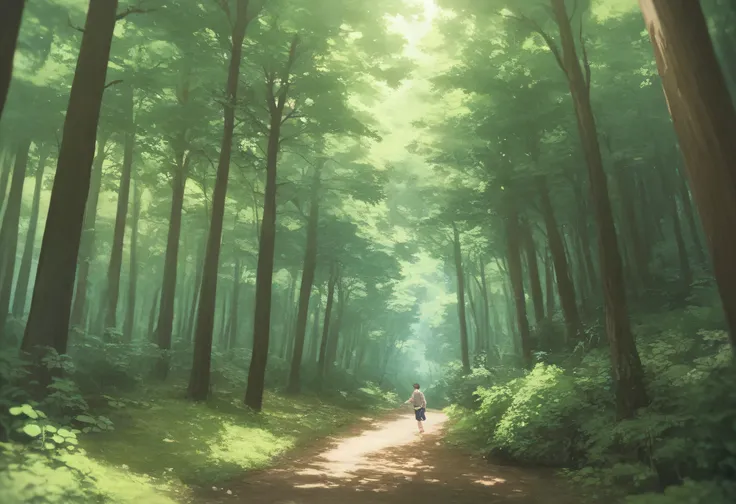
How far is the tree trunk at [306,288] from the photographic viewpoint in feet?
71.4

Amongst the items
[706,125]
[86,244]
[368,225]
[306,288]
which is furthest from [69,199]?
[368,225]

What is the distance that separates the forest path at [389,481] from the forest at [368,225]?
0.31 ft

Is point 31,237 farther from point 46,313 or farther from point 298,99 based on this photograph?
point 46,313

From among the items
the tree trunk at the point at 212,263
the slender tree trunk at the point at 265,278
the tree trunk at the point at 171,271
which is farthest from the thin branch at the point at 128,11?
the tree trunk at the point at 171,271

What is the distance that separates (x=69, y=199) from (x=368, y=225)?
57.9 ft

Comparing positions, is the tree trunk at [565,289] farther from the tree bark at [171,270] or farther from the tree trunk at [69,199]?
the tree trunk at [69,199]

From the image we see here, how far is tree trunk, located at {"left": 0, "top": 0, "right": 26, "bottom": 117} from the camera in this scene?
4566 mm

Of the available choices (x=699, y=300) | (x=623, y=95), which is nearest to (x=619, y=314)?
(x=699, y=300)

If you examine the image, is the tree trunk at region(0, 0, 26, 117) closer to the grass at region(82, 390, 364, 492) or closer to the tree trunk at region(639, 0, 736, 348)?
the grass at region(82, 390, 364, 492)

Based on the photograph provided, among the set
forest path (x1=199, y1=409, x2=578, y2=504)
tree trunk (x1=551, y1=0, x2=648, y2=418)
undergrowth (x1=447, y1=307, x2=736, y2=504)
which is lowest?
forest path (x1=199, y1=409, x2=578, y2=504)

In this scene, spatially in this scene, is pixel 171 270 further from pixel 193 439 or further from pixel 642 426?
pixel 642 426

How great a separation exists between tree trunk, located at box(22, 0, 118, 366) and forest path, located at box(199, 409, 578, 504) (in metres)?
3.69

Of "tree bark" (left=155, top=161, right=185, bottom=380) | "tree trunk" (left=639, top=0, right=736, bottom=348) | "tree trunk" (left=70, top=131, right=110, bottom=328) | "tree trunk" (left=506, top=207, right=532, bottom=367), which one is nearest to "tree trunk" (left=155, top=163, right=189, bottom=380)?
"tree bark" (left=155, top=161, right=185, bottom=380)

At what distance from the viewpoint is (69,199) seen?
755 cm
